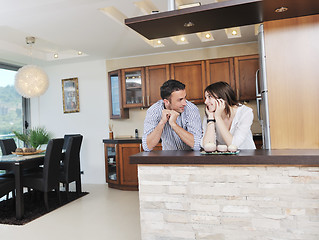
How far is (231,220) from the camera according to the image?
2061 millimetres

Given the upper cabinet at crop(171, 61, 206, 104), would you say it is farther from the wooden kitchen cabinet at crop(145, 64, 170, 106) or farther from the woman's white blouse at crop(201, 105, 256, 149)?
the woman's white blouse at crop(201, 105, 256, 149)

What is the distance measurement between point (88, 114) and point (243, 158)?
5.04 m

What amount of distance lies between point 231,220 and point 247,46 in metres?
4.13

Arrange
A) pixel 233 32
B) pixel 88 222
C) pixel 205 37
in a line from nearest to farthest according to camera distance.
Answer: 1. pixel 88 222
2. pixel 233 32
3. pixel 205 37

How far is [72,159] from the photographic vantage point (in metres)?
5.05

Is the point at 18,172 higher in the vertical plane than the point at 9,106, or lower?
lower

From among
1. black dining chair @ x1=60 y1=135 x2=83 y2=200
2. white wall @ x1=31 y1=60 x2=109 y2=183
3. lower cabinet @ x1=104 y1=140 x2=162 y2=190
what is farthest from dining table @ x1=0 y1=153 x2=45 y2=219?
white wall @ x1=31 y1=60 x2=109 y2=183

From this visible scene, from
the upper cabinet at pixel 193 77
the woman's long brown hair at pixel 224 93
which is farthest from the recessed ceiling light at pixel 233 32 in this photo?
the woman's long brown hair at pixel 224 93

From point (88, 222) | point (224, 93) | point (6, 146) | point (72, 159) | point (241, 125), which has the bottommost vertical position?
point (88, 222)

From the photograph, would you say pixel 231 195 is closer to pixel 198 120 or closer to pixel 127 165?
pixel 198 120

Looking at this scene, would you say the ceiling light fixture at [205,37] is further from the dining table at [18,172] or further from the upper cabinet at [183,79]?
the dining table at [18,172]

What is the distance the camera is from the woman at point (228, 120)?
232 centimetres

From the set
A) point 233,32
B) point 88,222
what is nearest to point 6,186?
point 88,222

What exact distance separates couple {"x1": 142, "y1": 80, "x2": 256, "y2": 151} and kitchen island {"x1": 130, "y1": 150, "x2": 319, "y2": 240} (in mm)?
326
